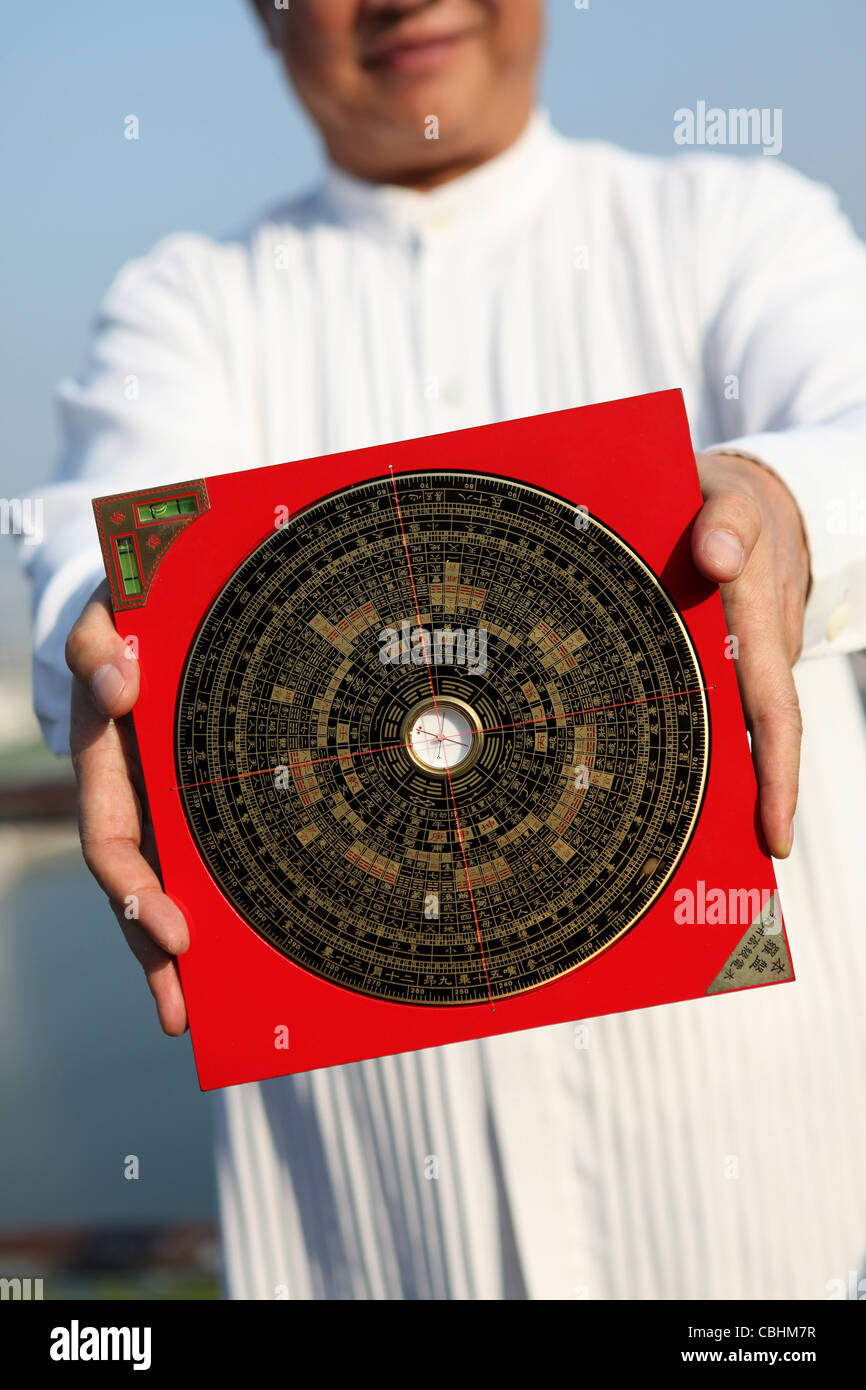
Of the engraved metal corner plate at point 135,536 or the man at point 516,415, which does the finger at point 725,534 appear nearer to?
the man at point 516,415

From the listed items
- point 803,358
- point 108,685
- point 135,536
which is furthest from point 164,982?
point 803,358

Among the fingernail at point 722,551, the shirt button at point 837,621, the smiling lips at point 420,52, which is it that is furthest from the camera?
the smiling lips at point 420,52

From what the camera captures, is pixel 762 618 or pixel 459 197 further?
pixel 459 197

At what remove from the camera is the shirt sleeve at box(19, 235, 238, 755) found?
2.86 feet

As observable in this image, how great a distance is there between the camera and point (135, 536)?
30.0 inches

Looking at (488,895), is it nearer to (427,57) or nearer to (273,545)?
(273,545)

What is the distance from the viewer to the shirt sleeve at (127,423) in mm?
871

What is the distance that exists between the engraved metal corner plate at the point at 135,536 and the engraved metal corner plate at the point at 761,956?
1.64 feet

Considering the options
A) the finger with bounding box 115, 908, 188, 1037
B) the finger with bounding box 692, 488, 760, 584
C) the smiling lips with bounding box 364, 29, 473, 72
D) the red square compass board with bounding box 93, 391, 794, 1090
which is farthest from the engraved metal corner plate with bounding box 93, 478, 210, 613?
the smiling lips with bounding box 364, 29, 473, 72

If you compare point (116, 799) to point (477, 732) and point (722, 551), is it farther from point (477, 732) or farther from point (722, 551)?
point (722, 551)

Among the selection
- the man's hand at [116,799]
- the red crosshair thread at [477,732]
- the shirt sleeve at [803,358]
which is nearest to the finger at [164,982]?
the man's hand at [116,799]

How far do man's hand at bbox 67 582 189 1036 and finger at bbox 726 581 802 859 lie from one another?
427 mm

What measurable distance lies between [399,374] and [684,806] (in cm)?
51

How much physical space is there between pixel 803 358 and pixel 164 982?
72 centimetres
